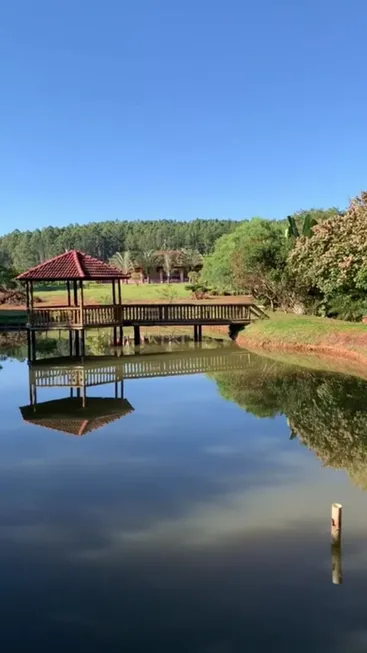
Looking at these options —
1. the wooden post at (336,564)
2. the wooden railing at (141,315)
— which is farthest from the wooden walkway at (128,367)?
the wooden post at (336,564)

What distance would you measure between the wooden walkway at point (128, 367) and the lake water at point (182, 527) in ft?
12.2

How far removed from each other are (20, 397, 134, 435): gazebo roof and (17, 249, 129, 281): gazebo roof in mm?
8669

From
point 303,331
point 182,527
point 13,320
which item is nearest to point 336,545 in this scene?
point 182,527

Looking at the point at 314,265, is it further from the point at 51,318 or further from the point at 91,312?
the point at 51,318

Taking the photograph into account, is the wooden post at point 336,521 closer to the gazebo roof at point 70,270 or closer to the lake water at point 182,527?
the lake water at point 182,527

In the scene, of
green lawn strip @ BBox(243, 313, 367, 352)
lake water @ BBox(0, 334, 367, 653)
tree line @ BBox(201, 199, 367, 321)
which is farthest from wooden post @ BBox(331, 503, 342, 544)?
tree line @ BBox(201, 199, 367, 321)

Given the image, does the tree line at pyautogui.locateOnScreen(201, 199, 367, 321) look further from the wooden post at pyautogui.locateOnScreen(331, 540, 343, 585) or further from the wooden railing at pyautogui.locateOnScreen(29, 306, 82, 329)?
the wooden post at pyautogui.locateOnScreen(331, 540, 343, 585)

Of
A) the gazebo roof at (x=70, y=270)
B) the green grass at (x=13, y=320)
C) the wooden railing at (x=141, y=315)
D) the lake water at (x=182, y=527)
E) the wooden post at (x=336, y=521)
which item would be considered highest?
the gazebo roof at (x=70, y=270)

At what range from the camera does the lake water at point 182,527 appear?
16.5ft

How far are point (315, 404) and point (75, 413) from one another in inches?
230

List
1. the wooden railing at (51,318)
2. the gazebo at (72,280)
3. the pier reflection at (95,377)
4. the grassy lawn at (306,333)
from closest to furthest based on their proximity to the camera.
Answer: the pier reflection at (95,377), the grassy lawn at (306,333), the wooden railing at (51,318), the gazebo at (72,280)

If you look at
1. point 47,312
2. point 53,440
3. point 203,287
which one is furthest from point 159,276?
point 53,440

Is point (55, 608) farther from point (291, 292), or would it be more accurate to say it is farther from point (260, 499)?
point (291, 292)

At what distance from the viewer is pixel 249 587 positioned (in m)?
5.61
